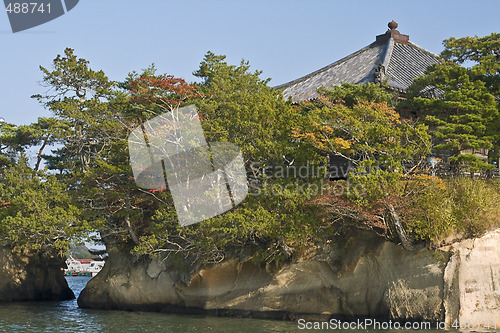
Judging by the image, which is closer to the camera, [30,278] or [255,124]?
[255,124]

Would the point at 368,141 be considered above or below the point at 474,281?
above

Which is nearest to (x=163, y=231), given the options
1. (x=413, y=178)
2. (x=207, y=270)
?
(x=207, y=270)

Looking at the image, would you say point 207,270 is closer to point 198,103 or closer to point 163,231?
point 163,231

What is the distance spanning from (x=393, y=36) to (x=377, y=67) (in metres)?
4.16

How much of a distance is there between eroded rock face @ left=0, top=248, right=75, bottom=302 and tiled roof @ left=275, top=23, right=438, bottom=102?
14815 millimetres

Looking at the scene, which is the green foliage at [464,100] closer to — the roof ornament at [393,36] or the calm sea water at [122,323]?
the roof ornament at [393,36]

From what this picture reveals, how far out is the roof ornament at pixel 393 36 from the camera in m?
28.2

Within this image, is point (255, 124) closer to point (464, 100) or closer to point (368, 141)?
point (368, 141)

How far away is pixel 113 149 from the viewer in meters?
23.8

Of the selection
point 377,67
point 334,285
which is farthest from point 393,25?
point 334,285

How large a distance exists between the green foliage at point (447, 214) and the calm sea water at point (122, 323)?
286 cm

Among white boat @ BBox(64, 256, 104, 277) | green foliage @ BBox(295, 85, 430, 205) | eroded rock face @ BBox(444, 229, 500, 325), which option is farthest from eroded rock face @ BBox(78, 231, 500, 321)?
white boat @ BBox(64, 256, 104, 277)

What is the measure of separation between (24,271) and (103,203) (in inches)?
307

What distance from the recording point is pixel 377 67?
24906 millimetres
